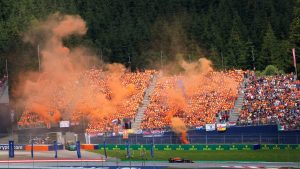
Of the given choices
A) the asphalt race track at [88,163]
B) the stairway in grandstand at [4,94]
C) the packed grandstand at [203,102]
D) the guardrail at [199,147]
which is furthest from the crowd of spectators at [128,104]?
the stairway in grandstand at [4,94]

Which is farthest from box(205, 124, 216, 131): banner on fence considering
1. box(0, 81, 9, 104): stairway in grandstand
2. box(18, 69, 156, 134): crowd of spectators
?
box(0, 81, 9, 104): stairway in grandstand

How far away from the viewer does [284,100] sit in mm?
88375

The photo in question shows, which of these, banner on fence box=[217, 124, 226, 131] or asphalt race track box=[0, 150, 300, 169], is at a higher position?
banner on fence box=[217, 124, 226, 131]

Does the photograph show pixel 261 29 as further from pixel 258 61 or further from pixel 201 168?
pixel 201 168

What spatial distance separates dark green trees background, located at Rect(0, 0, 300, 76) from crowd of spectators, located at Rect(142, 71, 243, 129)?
20518 millimetres

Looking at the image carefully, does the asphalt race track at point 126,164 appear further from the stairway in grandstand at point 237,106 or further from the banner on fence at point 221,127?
the stairway in grandstand at point 237,106

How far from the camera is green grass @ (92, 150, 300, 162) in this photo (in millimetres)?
73875

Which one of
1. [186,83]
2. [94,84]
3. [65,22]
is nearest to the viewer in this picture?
[186,83]

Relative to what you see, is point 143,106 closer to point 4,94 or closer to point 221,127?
point 221,127

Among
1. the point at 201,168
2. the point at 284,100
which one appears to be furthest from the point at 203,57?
the point at 201,168

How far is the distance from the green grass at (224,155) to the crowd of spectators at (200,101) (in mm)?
7151

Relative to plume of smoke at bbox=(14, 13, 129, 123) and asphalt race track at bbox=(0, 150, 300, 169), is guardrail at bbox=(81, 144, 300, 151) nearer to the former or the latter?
asphalt race track at bbox=(0, 150, 300, 169)

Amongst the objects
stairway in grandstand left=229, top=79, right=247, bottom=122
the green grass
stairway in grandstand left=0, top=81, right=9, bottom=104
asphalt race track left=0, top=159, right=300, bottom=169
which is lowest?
asphalt race track left=0, top=159, right=300, bottom=169

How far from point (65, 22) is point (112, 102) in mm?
31217
